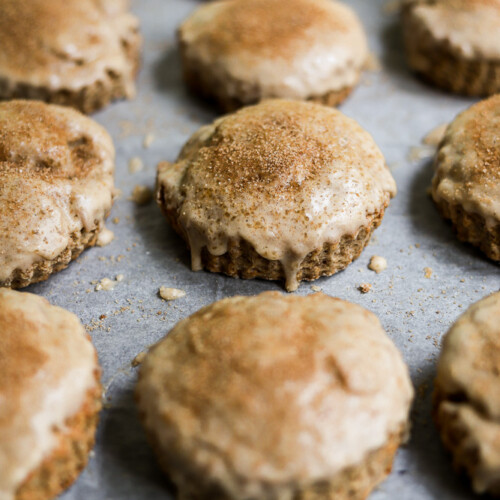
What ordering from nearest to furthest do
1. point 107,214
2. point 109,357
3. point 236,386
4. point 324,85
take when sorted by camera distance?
point 236,386
point 109,357
point 107,214
point 324,85

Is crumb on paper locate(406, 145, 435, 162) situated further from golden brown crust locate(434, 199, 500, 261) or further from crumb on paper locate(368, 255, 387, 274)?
crumb on paper locate(368, 255, 387, 274)

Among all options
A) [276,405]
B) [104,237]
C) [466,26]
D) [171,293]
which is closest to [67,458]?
[276,405]

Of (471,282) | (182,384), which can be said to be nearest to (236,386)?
(182,384)

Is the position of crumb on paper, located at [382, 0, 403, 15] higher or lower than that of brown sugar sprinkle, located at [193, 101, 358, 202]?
higher

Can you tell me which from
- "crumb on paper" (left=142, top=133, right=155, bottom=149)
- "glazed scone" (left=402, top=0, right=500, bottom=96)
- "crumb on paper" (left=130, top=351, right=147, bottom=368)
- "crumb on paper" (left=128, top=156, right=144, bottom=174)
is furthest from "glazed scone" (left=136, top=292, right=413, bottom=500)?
"glazed scone" (left=402, top=0, right=500, bottom=96)

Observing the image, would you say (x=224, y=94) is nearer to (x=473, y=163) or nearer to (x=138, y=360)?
(x=473, y=163)

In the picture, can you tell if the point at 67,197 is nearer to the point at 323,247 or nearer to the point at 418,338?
the point at 323,247

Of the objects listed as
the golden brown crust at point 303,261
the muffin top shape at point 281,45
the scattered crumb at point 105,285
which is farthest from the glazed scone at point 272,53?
the scattered crumb at point 105,285

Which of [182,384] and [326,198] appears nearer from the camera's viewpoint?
[182,384]
